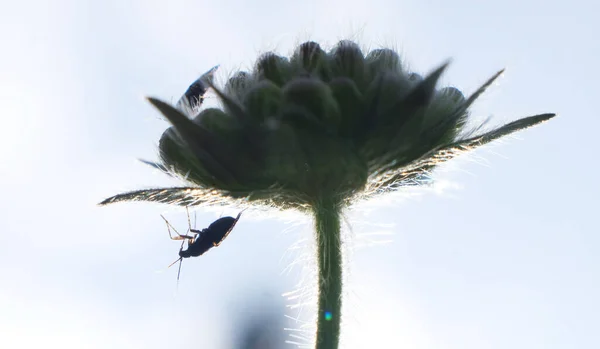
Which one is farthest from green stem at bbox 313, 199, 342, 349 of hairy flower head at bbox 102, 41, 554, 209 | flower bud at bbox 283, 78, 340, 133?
flower bud at bbox 283, 78, 340, 133

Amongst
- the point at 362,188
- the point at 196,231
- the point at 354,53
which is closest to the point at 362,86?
the point at 354,53

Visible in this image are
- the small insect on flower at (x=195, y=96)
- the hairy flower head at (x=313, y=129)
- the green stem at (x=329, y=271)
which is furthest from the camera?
the small insect on flower at (x=195, y=96)

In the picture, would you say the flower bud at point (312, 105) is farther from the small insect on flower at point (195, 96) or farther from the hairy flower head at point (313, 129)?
the small insect on flower at point (195, 96)

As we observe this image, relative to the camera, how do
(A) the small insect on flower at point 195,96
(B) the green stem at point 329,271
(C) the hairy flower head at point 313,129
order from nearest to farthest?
(B) the green stem at point 329,271
(C) the hairy flower head at point 313,129
(A) the small insect on flower at point 195,96

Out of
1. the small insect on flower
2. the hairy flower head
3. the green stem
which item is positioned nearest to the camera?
the green stem

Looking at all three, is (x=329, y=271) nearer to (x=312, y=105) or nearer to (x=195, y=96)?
(x=312, y=105)

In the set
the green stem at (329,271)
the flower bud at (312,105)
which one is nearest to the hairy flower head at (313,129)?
the flower bud at (312,105)

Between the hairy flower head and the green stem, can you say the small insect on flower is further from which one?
the green stem
